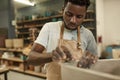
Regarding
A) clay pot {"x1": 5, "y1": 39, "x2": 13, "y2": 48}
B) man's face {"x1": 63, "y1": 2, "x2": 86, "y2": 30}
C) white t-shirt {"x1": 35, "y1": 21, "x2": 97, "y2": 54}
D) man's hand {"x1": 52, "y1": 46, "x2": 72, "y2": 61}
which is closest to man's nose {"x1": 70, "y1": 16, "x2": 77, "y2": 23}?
man's face {"x1": 63, "y1": 2, "x2": 86, "y2": 30}

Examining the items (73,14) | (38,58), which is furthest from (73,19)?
(38,58)

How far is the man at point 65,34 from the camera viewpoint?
1.09m

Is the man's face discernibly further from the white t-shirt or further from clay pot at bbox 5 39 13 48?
clay pot at bbox 5 39 13 48

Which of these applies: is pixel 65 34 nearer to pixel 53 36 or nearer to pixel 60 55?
pixel 53 36

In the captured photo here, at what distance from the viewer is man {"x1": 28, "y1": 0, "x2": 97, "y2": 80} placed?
3.57 ft

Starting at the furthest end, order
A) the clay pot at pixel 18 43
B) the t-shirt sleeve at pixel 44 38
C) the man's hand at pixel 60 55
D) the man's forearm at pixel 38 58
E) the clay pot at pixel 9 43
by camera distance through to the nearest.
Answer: the clay pot at pixel 9 43
the clay pot at pixel 18 43
the t-shirt sleeve at pixel 44 38
the man's forearm at pixel 38 58
the man's hand at pixel 60 55

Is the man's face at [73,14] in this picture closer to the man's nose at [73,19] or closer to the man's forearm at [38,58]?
the man's nose at [73,19]

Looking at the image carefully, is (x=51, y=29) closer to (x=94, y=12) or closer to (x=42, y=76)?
(x=42, y=76)

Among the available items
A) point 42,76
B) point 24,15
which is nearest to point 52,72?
point 42,76

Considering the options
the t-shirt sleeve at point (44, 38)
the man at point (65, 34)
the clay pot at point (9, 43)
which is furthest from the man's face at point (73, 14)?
the clay pot at point (9, 43)

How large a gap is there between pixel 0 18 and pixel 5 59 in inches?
75.5

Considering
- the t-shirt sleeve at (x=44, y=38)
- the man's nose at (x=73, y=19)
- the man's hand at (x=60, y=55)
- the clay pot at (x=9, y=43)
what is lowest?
the clay pot at (x=9, y=43)

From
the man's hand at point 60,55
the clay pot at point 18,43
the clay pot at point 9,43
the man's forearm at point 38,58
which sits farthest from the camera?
the clay pot at point 9,43

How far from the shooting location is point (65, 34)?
1206 millimetres
